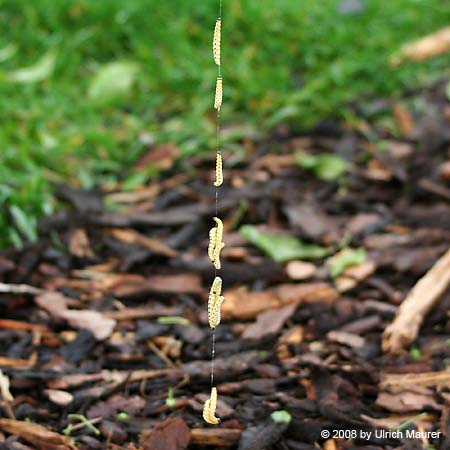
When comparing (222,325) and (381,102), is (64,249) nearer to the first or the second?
(222,325)

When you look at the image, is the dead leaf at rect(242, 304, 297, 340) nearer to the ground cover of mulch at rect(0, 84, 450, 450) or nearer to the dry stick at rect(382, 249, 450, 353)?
the ground cover of mulch at rect(0, 84, 450, 450)

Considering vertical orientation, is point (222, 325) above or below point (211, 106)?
below

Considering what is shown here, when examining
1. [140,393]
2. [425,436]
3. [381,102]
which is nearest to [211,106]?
[381,102]

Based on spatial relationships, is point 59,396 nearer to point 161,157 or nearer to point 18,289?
point 18,289

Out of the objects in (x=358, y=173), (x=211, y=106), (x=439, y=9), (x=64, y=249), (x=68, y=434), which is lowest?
(x=68, y=434)

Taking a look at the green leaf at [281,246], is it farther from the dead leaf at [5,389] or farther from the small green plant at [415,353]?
the dead leaf at [5,389]

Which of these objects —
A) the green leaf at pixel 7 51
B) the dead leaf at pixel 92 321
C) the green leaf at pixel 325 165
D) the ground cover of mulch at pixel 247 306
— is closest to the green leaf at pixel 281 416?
the ground cover of mulch at pixel 247 306
